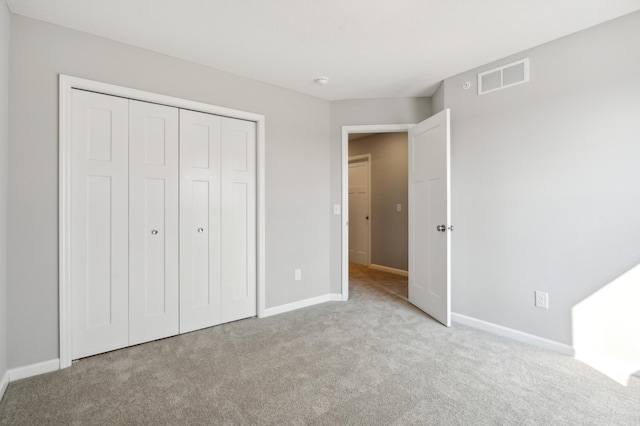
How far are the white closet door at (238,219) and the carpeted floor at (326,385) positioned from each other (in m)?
0.39

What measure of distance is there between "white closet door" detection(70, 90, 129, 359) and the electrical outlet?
3260 millimetres

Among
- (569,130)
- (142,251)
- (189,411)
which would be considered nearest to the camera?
(189,411)

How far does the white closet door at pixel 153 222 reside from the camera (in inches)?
95.1

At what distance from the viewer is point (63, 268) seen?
2.09m

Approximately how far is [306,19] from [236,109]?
45.3 inches

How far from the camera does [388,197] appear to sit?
17.7 feet

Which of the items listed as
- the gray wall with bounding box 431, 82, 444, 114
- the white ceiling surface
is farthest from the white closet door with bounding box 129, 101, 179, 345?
the gray wall with bounding box 431, 82, 444, 114

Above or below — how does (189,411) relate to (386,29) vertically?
below

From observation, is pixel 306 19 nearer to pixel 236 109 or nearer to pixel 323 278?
pixel 236 109

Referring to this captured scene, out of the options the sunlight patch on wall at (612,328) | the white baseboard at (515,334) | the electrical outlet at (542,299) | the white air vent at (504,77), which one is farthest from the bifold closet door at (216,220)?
the sunlight patch on wall at (612,328)

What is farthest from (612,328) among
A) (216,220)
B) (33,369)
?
(33,369)

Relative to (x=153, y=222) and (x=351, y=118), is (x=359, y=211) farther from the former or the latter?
(x=153, y=222)

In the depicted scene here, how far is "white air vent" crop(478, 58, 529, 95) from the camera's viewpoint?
2502 mm

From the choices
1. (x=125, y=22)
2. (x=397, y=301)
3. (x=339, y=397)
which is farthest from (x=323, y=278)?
(x=125, y=22)
